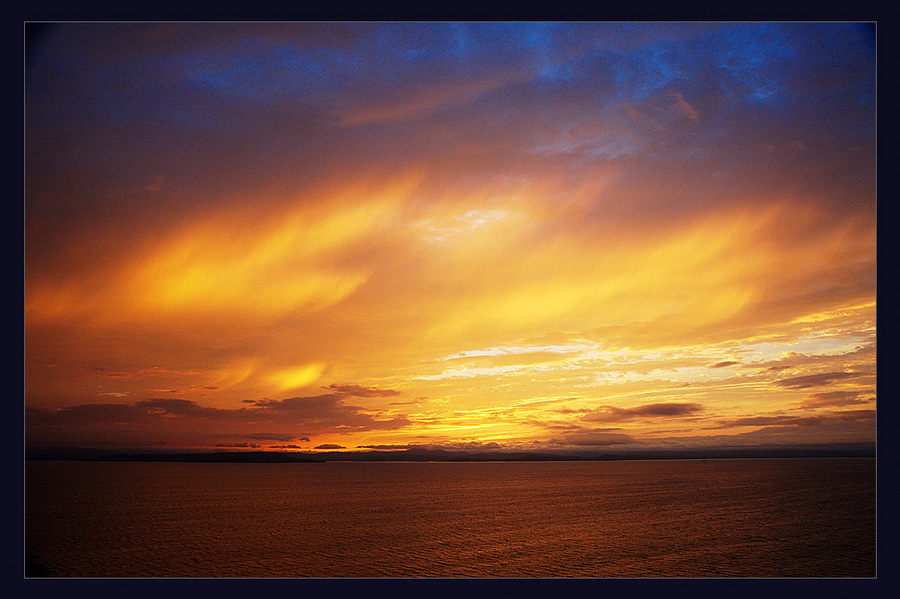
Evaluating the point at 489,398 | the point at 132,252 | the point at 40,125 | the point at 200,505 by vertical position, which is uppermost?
the point at 40,125

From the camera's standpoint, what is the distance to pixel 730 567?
16.5 m

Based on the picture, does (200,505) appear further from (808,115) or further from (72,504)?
(808,115)

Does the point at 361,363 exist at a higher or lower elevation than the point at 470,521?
higher

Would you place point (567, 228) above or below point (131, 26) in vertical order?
below

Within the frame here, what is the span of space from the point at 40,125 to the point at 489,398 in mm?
16062

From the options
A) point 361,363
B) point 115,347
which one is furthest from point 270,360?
point 115,347

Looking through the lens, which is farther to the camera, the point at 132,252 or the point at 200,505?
the point at 200,505

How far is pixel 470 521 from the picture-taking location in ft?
91.1

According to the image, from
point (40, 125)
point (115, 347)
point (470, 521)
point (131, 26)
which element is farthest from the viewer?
point (470, 521)

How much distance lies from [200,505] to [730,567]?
29580mm
